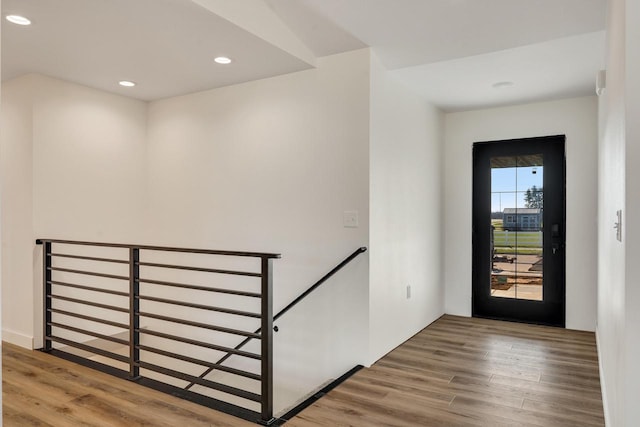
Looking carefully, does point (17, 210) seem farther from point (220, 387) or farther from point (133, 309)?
point (220, 387)

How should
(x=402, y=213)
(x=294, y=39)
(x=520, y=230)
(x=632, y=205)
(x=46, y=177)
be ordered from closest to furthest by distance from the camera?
(x=632, y=205) → (x=294, y=39) → (x=46, y=177) → (x=402, y=213) → (x=520, y=230)

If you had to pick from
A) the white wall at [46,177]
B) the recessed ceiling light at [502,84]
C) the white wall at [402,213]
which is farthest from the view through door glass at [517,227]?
the white wall at [46,177]

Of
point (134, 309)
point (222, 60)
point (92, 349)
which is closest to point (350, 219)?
point (222, 60)

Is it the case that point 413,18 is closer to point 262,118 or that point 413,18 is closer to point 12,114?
point 262,118

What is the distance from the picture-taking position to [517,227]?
496cm

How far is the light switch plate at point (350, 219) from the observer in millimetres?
3463

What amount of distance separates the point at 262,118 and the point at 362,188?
118cm

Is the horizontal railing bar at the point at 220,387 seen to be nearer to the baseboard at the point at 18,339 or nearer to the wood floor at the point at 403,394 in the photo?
the wood floor at the point at 403,394

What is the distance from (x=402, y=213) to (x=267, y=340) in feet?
Result: 6.55

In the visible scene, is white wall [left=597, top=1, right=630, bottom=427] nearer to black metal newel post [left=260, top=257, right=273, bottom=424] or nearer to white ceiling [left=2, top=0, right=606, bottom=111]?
white ceiling [left=2, top=0, right=606, bottom=111]

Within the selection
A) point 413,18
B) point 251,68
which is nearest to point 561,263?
point 413,18

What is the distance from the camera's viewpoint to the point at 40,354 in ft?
11.9

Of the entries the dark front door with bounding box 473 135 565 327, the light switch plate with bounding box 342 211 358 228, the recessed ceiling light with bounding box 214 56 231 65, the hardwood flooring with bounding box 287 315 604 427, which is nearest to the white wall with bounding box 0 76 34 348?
the recessed ceiling light with bounding box 214 56 231 65

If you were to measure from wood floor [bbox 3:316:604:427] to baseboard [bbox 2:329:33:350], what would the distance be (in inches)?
3.5
